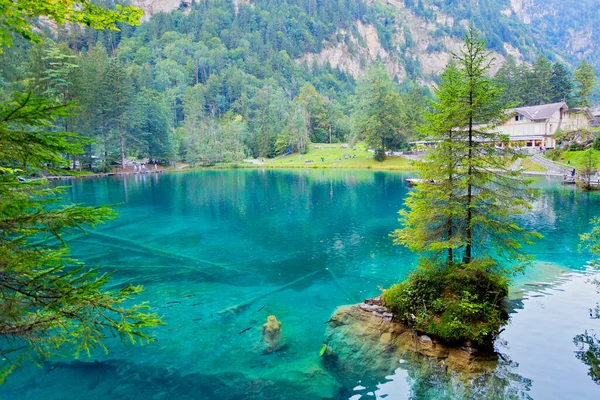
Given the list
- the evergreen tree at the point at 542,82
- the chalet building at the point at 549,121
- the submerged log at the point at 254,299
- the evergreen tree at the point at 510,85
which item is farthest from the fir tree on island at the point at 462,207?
the evergreen tree at the point at 542,82

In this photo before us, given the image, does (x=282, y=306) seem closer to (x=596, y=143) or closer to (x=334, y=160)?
(x=596, y=143)

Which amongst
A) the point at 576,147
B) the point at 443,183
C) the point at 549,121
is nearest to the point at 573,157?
the point at 576,147

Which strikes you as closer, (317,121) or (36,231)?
(36,231)

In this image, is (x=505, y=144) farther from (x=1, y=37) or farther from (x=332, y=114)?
(x=332, y=114)

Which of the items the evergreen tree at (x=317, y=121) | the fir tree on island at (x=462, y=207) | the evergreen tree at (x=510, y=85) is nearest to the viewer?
the fir tree on island at (x=462, y=207)

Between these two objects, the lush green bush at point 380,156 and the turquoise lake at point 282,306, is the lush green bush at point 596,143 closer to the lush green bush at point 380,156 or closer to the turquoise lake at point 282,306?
the turquoise lake at point 282,306

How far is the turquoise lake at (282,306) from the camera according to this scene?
11180 millimetres

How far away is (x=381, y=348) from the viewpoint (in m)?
12.9

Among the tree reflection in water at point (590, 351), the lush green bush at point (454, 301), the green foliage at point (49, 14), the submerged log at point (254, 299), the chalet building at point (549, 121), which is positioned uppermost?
the chalet building at point (549, 121)

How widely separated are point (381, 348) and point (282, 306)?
576 cm

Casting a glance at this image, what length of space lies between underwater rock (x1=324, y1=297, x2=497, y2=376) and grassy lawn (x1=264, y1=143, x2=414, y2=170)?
70.9m

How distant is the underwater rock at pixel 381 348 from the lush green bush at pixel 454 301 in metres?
0.39

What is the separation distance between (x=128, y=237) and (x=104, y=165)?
65529 millimetres

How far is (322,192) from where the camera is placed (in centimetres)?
5462
